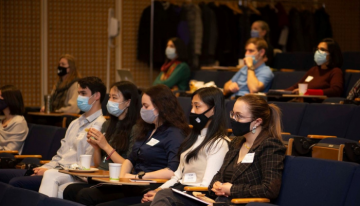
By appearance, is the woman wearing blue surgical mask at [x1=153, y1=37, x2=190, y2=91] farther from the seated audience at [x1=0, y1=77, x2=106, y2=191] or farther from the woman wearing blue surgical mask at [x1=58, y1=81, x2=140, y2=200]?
the woman wearing blue surgical mask at [x1=58, y1=81, x2=140, y2=200]

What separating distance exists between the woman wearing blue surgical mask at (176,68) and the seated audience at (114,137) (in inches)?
115

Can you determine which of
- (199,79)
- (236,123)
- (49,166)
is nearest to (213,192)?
(236,123)

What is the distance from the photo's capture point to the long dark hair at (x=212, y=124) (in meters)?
3.50

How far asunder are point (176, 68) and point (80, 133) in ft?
9.70

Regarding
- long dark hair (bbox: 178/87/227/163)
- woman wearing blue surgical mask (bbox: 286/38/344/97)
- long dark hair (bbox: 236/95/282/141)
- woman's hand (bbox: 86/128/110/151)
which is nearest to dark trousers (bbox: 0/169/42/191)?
woman's hand (bbox: 86/128/110/151)

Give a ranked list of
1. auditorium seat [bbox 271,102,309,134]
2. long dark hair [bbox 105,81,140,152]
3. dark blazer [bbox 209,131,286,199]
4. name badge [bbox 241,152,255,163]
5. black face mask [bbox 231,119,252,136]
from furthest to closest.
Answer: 1. auditorium seat [bbox 271,102,309,134]
2. long dark hair [bbox 105,81,140,152]
3. black face mask [bbox 231,119,252,136]
4. name badge [bbox 241,152,255,163]
5. dark blazer [bbox 209,131,286,199]

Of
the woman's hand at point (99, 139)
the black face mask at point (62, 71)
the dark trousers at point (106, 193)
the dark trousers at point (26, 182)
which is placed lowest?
the dark trousers at point (26, 182)

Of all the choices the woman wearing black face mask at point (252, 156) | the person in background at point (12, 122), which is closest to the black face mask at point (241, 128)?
the woman wearing black face mask at point (252, 156)

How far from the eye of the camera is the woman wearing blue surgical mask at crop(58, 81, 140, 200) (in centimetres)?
416

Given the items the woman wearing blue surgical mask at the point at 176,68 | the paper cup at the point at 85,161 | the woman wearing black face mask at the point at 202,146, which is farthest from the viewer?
the woman wearing blue surgical mask at the point at 176,68

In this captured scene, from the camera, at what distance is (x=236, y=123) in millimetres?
3242

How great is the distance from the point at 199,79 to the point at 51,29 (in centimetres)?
288

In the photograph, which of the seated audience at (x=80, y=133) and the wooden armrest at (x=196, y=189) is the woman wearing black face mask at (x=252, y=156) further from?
the seated audience at (x=80, y=133)

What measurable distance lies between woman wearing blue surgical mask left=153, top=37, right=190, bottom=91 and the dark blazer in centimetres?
419
